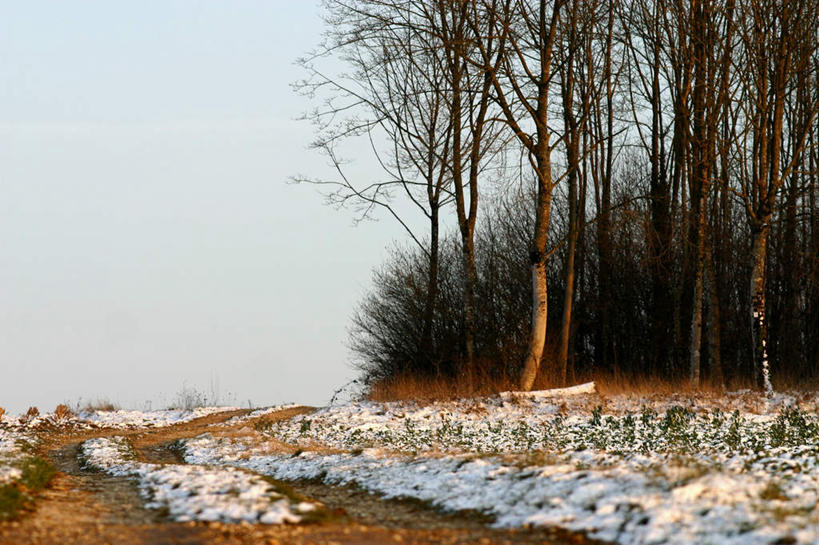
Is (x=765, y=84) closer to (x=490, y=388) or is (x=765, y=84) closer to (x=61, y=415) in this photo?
(x=490, y=388)

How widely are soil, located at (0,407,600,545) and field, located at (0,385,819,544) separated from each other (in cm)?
2

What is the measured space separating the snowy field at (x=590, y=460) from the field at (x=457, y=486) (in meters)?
0.03

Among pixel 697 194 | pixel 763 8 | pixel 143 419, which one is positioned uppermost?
pixel 763 8

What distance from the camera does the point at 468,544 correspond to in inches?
256

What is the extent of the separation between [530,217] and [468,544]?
88.5 ft

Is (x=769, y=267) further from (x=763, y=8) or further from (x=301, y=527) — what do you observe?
(x=301, y=527)

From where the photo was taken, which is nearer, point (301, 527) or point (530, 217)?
point (301, 527)

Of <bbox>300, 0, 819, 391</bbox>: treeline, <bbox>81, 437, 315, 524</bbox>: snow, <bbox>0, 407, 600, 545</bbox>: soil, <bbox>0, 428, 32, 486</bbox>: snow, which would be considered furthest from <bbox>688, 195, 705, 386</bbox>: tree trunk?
<bbox>0, 428, 32, 486</bbox>: snow

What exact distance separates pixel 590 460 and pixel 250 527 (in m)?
4.60

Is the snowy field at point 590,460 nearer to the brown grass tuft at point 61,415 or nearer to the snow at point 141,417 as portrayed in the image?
the snow at point 141,417

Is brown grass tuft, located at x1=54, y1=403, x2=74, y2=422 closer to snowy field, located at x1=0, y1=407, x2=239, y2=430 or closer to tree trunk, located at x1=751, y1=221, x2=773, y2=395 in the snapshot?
snowy field, located at x1=0, y1=407, x2=239, y2=430

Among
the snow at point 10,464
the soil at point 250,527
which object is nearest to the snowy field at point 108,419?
the snow at point 10,464

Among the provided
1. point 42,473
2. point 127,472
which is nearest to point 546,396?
point 127,472

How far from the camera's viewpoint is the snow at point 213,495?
7.34m
